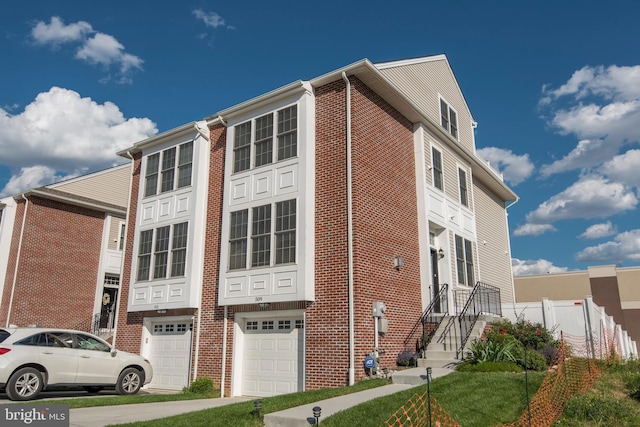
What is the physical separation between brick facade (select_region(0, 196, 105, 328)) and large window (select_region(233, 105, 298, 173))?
11.6 meters

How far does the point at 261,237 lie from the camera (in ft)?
47.4

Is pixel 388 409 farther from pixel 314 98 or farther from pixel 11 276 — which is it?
pixel 11 276

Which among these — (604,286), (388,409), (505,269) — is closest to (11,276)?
(388,409)

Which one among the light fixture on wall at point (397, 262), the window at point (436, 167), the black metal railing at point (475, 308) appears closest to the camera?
the black metal railing at point (475, 308)

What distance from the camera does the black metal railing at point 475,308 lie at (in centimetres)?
1360

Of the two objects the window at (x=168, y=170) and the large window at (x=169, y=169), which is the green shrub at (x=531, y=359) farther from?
the window at (x=168, y=170)

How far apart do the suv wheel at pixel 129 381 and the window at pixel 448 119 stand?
42.2 ft

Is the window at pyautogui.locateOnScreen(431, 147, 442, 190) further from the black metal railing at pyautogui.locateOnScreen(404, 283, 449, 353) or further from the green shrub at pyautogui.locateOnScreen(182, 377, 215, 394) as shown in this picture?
the green shrub at pyautogui.locateOnScreen(182, 377, 215, 394)

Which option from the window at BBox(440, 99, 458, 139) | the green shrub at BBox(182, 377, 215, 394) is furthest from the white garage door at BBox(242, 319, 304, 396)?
the window at BBox(440, 99, 458, 139)

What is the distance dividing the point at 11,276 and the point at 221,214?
11727 millimetres

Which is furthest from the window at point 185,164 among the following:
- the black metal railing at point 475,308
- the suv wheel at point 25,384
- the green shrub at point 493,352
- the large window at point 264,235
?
the green shrub at point 493,352

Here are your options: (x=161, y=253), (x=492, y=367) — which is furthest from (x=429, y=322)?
(x=161, y=253)

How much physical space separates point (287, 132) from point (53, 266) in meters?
13.9

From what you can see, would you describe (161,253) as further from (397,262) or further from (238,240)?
(397,262)
